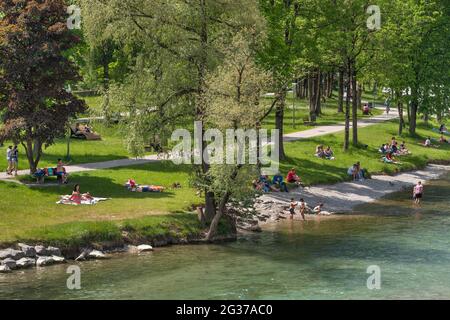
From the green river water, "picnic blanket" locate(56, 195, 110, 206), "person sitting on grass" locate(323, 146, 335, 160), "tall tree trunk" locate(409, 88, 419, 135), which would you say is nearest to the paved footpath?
"tall tree trunk" locate(409, 88, 419, 135)

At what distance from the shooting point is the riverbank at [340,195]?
53469mm

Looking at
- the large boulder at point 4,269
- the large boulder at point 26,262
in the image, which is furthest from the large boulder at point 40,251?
the large boulder at point 4,269

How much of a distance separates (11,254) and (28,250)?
905 millimetres

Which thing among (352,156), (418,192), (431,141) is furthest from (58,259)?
(431,141)

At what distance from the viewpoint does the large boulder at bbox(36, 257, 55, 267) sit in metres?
38.2

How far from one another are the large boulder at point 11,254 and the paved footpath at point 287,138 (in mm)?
13500

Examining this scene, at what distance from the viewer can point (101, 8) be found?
146 ft

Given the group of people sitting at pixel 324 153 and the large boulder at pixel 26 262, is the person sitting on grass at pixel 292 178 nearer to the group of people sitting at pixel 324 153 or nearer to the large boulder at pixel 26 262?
the group of people sitting at pixel 324 153

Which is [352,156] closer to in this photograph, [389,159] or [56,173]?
[389,159]

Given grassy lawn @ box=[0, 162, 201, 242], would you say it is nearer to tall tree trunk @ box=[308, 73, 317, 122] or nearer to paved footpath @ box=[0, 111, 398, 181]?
paved footpath @ box=[0, 111, 398, 181]
